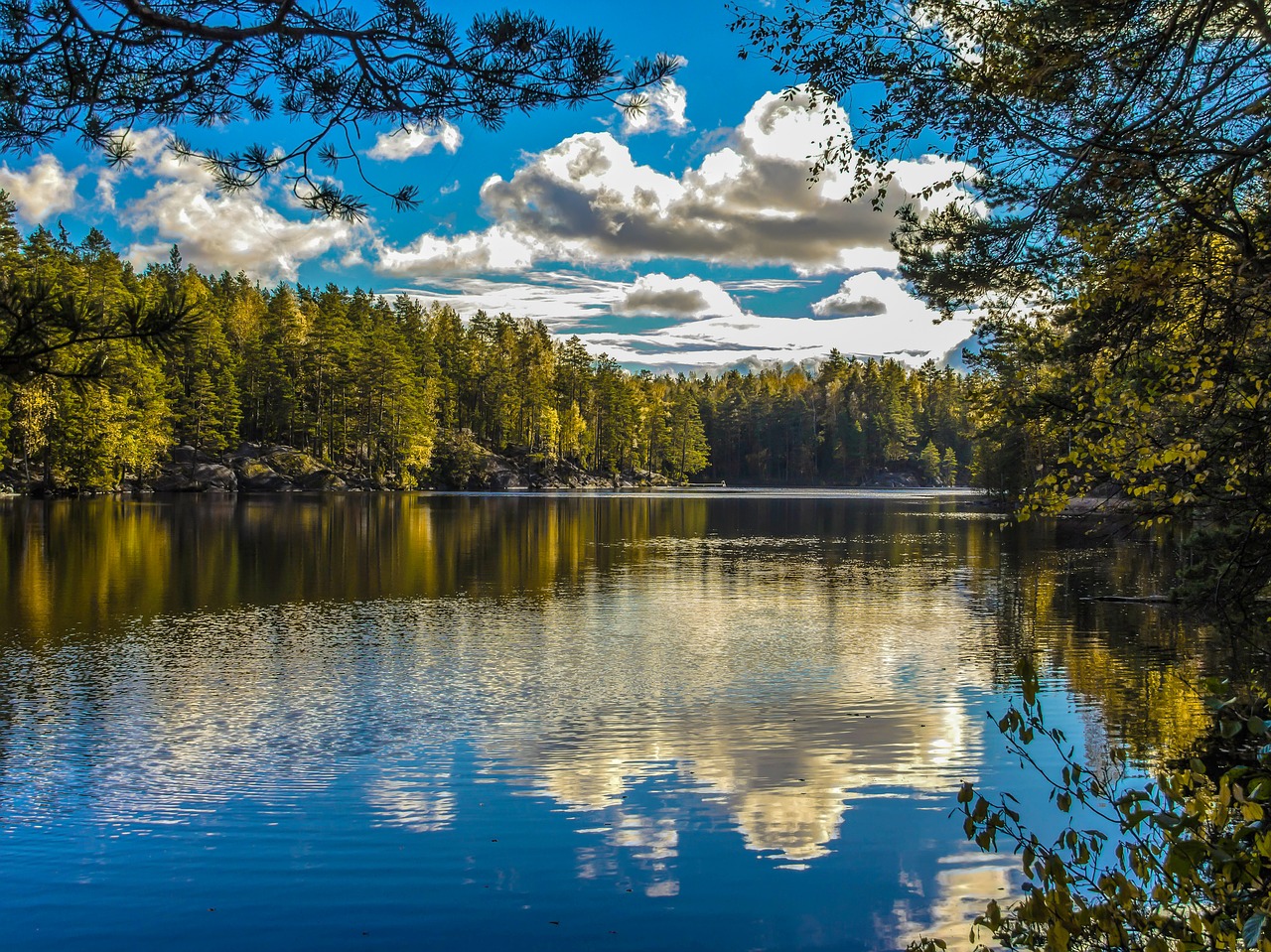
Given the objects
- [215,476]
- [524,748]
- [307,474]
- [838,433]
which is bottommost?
[524,748]

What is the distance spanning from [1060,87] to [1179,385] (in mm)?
2594

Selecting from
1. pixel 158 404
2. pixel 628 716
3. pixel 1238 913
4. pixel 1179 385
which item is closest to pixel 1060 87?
pixel 1179 385

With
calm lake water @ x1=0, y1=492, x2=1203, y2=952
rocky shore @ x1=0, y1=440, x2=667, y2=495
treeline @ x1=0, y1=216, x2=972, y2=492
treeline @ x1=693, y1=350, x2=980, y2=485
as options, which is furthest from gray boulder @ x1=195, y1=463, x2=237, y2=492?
treeline @ x1=693, y1=350, x2=980, y2=485

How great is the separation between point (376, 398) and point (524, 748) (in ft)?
262

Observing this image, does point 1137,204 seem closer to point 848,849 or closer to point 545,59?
point 545,59

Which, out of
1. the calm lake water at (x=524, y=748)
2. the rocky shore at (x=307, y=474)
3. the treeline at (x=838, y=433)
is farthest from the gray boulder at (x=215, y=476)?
the treeline at (x=838, y=433)

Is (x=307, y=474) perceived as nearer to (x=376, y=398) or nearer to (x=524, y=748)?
(x=376, y=398)

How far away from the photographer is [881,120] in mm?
8820

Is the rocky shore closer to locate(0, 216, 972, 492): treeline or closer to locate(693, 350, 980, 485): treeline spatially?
locate(0, 216, 972, 492): treeline

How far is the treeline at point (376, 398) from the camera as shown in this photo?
128ft

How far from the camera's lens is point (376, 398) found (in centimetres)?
8650

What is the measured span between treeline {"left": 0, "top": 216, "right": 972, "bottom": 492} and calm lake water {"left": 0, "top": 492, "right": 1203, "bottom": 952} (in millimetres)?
4038

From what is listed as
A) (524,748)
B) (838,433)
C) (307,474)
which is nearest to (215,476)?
(307,474)

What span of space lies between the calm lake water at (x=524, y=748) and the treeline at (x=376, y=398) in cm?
404
